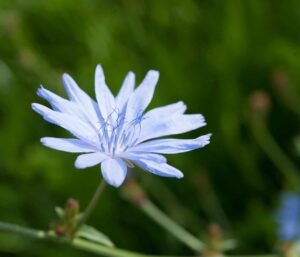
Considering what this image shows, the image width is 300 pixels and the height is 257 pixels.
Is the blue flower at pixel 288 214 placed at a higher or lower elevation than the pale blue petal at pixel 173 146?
higher

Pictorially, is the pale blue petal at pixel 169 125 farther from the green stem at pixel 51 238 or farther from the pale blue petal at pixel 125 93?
the green stem at pixel 51 238

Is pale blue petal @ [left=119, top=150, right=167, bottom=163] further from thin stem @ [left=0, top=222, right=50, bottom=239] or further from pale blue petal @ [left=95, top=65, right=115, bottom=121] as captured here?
thin stem @ [left=0, top=222, right=50, bottom=239]

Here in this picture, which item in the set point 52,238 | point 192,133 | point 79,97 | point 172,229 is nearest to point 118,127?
point 79,97

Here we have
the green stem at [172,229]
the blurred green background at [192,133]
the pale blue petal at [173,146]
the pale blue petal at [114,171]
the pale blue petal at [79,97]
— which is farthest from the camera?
the blurred green background at [192,133]

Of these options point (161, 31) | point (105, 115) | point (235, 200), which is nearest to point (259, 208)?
point (235, 200)

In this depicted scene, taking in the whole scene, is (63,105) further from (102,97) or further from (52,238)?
(52,238)

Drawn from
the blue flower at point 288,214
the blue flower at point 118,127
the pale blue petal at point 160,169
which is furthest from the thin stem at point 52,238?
the blue flower at point 288,214
